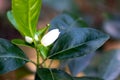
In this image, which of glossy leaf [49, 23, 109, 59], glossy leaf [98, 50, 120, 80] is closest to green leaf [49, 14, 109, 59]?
glossy leaf [49, 23, 109, 59]

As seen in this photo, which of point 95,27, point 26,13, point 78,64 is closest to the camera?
point 26,13

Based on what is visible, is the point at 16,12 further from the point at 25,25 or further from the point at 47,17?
the point at 47,17

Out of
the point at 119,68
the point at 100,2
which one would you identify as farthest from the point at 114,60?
the point at 100,2

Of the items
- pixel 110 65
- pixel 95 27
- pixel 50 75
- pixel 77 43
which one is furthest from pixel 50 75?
pixel 95 27

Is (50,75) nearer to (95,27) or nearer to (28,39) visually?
(28,39)

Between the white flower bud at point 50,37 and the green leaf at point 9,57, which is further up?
the white flower bud at point 50,37

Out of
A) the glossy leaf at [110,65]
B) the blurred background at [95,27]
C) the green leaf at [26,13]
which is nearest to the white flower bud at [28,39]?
the green leaf at [26,13]

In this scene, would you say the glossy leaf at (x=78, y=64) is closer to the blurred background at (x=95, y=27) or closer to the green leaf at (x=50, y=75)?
the blurred background at (x=95, y=27)
